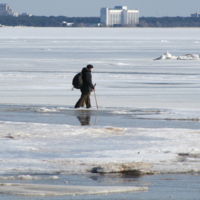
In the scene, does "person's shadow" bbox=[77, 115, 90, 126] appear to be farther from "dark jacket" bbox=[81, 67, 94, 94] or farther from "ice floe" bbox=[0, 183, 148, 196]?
"ice floe" bbox=[0, 183, 148, 196]

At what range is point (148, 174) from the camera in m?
7.58

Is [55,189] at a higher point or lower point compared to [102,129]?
higher

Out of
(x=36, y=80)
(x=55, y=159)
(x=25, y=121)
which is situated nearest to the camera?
(x=55, y=159)

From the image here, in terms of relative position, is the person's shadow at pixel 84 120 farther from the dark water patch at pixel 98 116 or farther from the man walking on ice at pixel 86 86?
the man walking on ice at pixel 86 86

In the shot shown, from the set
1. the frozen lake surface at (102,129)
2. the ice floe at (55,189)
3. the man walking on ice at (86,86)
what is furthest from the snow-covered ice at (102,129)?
the ice floe at (55,189)

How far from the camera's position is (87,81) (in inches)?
596

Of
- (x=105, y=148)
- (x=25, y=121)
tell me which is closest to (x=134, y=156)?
(x=105, y=148)

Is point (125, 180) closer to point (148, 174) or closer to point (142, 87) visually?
point (148, 174)

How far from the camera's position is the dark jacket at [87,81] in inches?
594

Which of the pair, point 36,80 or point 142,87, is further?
point 36,80

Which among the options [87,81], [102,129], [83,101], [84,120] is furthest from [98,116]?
[102,129]

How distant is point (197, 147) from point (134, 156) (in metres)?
1.36

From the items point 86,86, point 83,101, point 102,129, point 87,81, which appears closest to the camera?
point 102,129

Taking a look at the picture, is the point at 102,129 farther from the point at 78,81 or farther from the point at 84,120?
the point at 78,81
